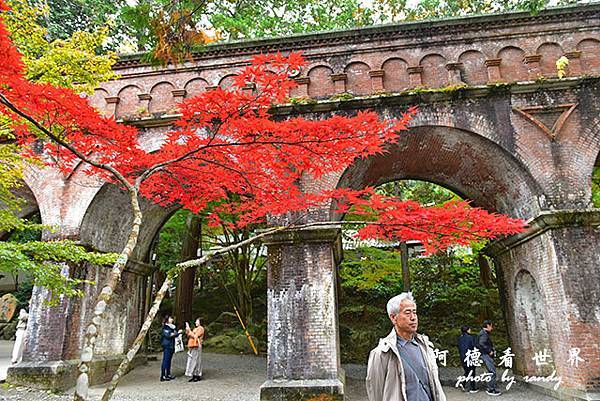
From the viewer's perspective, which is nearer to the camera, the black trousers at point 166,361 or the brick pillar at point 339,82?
the brick pillar at point 339,82

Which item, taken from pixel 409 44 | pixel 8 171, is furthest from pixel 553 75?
pixel 8 171

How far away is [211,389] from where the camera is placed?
26.5 ft

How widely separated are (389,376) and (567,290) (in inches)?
236

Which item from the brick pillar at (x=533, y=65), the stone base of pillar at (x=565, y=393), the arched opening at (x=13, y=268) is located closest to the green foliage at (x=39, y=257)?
the arched opening at (x=13, y=268)

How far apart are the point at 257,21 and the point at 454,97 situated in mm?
8015

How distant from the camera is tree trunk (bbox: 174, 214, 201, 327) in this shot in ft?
44.1

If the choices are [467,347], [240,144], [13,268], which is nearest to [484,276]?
[467,347]

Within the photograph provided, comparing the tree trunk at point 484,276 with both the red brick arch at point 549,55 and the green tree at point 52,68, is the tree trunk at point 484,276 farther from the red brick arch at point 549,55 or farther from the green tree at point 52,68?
the green tree at point 52,68

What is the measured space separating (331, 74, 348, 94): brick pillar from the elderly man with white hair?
22.2ft

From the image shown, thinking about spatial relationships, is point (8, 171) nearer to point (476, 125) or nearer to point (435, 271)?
point (476, 125)

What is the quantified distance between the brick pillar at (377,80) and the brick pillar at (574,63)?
3.76 meters

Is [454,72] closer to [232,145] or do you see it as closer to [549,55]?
[549,55]

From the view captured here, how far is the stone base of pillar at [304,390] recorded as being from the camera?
668cm

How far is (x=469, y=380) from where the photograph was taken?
8148 millimetres
